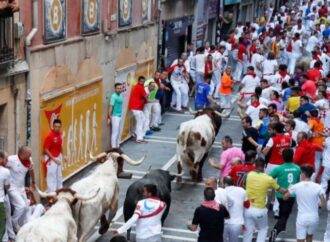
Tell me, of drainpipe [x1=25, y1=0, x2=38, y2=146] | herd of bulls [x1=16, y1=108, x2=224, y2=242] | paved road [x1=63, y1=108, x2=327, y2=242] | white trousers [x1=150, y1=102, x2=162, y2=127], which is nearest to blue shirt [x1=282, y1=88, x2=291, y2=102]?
paved road [x1=63, y1=108, x2=327, y2=242]

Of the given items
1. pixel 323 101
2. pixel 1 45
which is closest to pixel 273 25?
pixel 323 101

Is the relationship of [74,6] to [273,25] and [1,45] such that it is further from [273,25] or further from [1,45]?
[273,25]

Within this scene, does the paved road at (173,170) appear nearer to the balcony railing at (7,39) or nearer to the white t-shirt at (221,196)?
the white t-shirt at (221,196)

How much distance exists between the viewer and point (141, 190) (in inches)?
468

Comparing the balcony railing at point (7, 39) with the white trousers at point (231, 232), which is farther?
the balcony railing at point (7, 39)

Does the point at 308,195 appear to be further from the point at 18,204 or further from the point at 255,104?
the point at 255,104

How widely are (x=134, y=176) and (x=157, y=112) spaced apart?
434 centimetres

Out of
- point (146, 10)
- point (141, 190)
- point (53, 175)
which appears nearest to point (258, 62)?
point (146, 10)

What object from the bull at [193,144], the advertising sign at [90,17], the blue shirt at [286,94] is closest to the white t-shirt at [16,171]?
the bull at [193,144]

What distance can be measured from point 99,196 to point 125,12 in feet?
28.8

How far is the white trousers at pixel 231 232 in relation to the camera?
1141cm

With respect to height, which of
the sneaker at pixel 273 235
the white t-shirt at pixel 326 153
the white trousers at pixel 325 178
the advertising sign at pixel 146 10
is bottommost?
the sneaker at pixel 273 235

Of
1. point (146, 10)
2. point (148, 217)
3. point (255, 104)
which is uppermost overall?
point (146, 10)

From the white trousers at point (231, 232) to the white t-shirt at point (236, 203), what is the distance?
8cm
